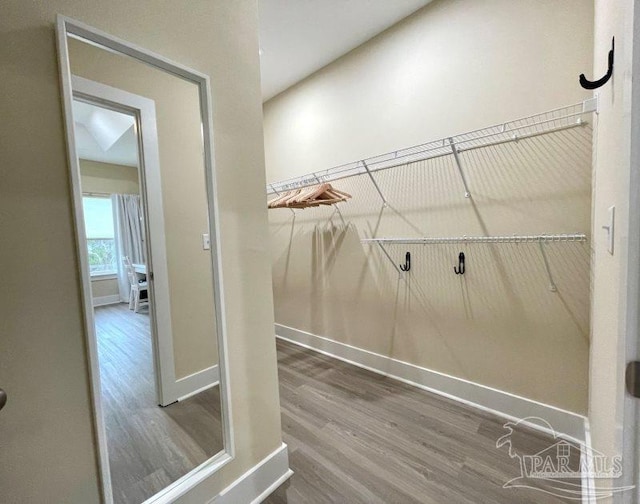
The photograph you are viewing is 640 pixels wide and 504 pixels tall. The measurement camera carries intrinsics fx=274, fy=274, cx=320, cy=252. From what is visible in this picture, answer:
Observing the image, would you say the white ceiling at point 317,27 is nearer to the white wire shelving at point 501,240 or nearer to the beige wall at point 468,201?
the beige wall at point 468,201

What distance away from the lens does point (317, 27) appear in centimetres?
218

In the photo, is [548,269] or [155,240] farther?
[548,269]

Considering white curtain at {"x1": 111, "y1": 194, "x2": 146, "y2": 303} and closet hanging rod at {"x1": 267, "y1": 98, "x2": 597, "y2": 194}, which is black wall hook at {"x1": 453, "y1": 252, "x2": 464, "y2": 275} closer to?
closet hanging rod at {"x1": 267, "y1": 98, "x2": 597, "y2": 194}

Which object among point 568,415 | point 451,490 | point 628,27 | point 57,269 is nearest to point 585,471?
point 568,415

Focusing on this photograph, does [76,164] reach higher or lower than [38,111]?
lower

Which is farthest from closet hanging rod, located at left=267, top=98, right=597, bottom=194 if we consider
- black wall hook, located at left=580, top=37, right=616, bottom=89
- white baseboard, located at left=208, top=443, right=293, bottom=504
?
white baseboard, located at left=208, top=443, right=293, bottom=504

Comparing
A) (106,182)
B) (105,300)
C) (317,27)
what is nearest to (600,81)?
(106,182)

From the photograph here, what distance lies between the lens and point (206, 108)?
1.17 meters

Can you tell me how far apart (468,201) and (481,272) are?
49 cm

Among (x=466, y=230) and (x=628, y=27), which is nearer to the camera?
(x=628, y=27)

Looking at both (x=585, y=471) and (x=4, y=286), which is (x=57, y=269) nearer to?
(x=4, y=286)

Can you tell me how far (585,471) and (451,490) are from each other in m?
0.67

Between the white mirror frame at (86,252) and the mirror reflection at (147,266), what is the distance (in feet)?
0.10

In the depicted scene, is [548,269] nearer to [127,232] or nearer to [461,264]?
[461,264]
